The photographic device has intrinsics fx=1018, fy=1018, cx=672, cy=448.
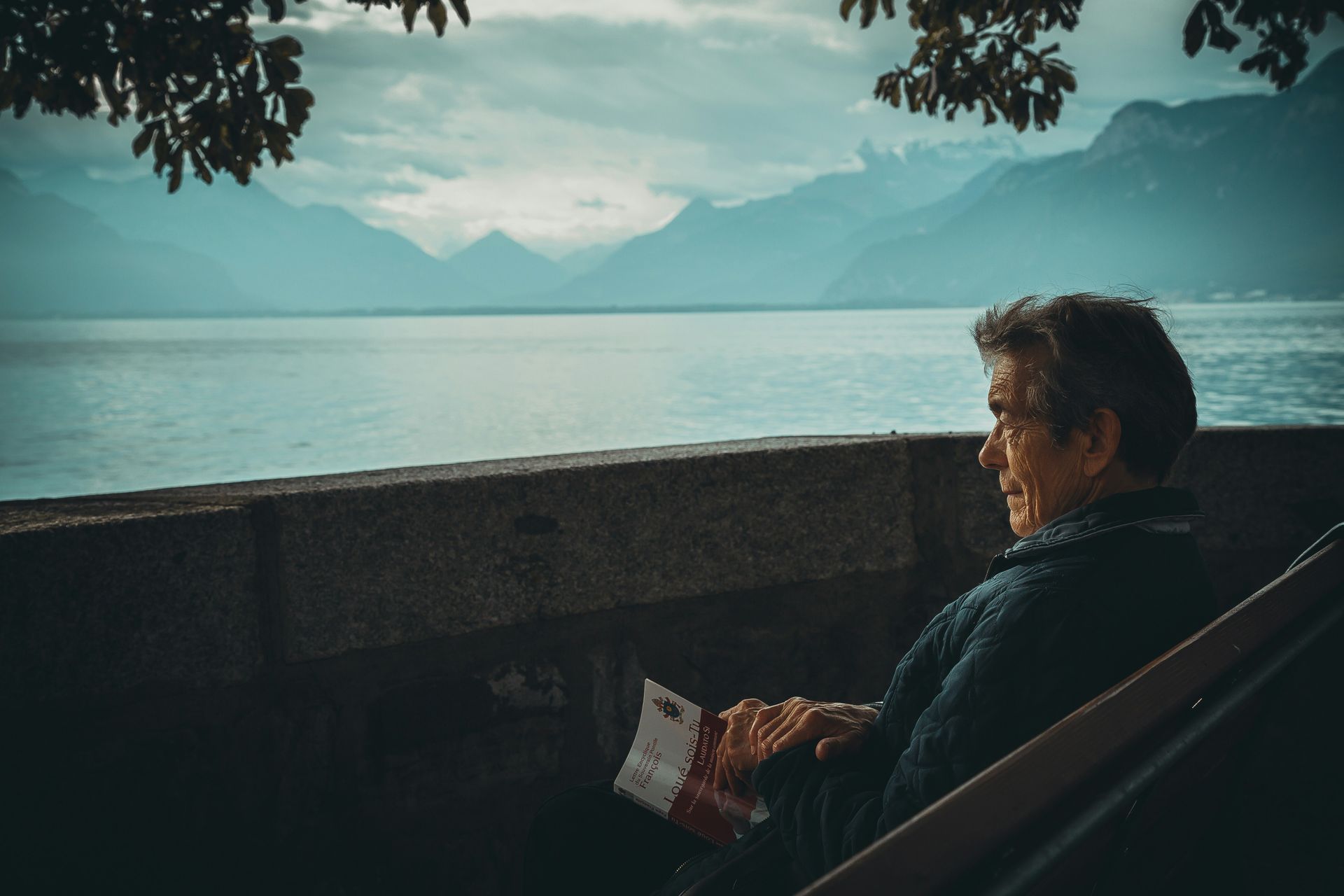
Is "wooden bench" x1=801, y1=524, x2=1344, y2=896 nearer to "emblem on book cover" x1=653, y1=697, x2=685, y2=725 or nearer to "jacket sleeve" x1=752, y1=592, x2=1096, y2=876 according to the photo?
"jacket sleeve" x1=752, y1=592, x2=1096, y2=876

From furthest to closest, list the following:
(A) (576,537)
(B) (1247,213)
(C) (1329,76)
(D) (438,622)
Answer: (B) (1247,213), (C) (1329,76), (A) (576,537), (D) (438,622)

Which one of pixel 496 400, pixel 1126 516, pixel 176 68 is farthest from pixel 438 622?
pixel 496 400

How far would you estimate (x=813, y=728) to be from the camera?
1.65 meters

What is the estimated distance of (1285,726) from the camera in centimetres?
291

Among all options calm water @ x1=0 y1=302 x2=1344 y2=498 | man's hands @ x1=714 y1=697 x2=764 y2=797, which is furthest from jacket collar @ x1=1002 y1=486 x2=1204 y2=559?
calm water @ x1=0 y1=302 x2=1344 y2=498

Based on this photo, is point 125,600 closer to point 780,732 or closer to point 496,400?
point 780,732

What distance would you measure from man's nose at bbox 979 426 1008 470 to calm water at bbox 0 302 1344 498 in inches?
275

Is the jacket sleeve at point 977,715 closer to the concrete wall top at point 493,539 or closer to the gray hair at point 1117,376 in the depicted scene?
the gray hair at point 1117,376

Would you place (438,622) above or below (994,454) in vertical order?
below

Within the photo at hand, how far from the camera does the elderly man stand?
4.46 feet

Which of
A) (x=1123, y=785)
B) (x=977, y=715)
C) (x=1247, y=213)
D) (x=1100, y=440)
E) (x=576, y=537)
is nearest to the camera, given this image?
(x=1123, y=785)

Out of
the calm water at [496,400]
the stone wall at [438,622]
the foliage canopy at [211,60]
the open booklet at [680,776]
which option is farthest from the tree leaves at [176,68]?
the calm water at [496,400]

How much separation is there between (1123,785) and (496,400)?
1609 inches

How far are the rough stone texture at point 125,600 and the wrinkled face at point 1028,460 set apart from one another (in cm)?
155
